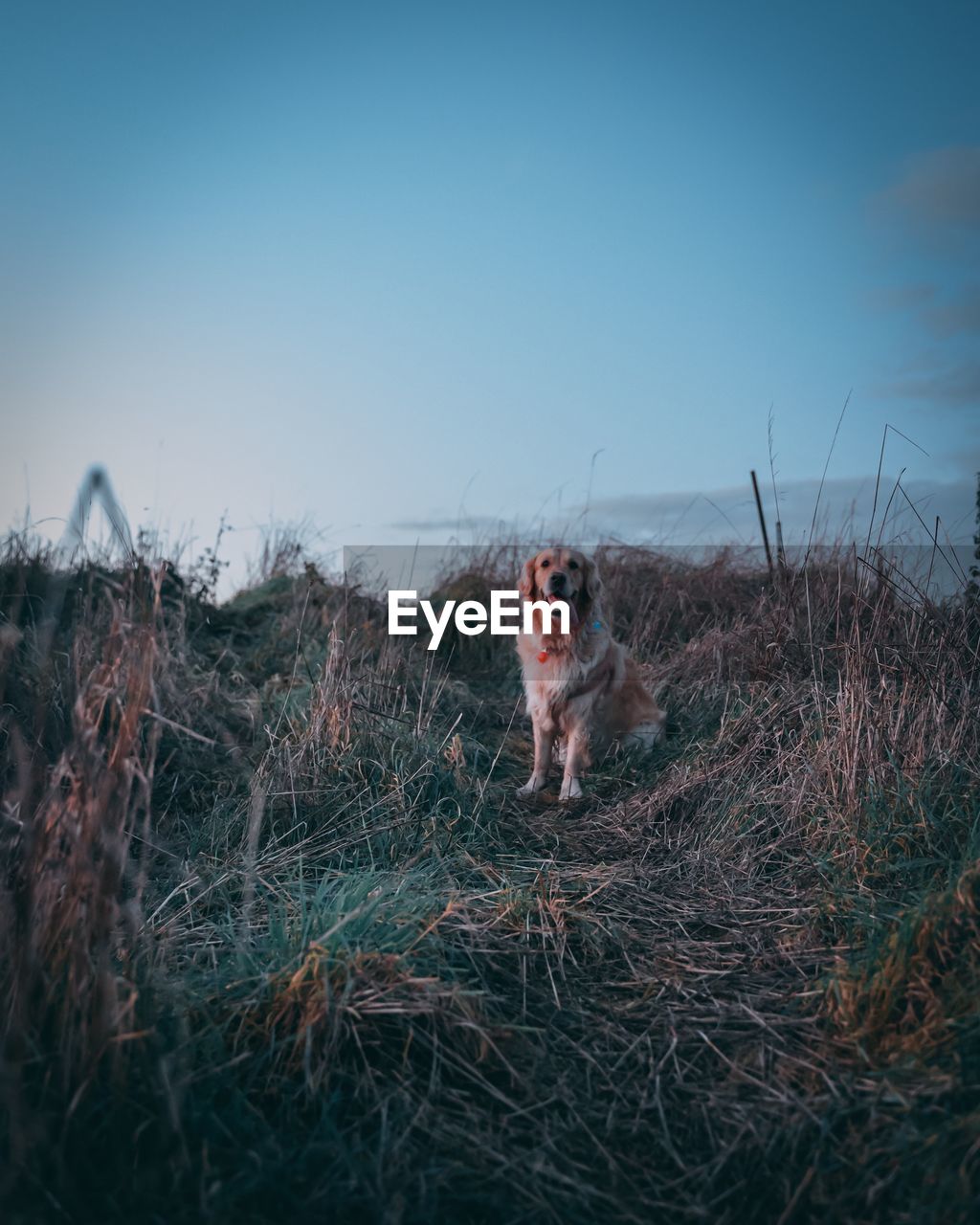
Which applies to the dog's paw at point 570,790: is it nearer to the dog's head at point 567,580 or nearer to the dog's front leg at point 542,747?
the dog's front leg at point 542,747

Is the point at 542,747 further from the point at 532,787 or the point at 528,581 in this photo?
the point at 528,581

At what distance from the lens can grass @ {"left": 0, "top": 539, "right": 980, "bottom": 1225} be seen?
1.52 meters

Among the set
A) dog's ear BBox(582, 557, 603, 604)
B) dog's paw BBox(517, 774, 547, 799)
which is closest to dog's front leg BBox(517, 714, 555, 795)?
dog's paw BBox(517, 774, 547, 799)

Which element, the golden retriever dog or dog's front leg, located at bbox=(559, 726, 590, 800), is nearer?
dog's front leg, located at bbox=(559, 726, 590, 800)

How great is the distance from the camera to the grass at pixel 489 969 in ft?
4.99

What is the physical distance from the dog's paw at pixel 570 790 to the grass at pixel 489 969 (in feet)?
0.98

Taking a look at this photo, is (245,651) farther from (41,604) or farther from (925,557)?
(925,557)

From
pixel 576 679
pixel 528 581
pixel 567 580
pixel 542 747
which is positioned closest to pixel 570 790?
pixel 542 747

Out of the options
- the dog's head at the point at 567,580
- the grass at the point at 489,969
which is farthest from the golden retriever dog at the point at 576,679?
the grass at the point at 489,969

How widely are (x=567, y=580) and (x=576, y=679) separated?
0.57 m

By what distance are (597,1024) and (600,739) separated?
267 cm

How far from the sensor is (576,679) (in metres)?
4.74

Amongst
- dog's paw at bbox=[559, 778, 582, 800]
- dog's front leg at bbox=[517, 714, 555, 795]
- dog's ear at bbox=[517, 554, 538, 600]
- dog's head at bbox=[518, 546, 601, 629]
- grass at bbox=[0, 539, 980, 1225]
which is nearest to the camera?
grass at bbox=[0, 539, 980, 1225]

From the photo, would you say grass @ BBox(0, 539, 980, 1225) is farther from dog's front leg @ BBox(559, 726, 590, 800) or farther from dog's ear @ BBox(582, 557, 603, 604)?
dog's ear @ BBox(582, 557, 603, 604)
